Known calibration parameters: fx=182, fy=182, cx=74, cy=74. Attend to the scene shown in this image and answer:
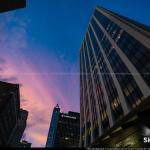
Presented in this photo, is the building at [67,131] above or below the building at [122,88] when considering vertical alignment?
above

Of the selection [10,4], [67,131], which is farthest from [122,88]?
[67,131]

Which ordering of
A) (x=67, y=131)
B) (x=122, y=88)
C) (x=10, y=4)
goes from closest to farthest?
(x=10, y=4)
(x=122, y=88)
(x=67, y=131)

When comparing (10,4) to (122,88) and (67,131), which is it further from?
(67,131)

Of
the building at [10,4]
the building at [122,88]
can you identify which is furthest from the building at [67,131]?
the building at [10,4]

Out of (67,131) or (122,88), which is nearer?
(122,88)

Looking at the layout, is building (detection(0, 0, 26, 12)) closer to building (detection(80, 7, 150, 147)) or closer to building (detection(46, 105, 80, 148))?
building (detection(80, 7, 150, 147))

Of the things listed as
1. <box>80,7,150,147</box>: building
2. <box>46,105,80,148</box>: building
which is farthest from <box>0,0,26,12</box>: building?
<box>46,105,80,148</box>: building

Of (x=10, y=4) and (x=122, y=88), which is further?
(x=122, y=88)

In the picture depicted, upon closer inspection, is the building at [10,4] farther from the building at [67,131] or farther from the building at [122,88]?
the building at [67,131]

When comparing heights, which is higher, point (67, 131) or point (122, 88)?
point (67, 131)

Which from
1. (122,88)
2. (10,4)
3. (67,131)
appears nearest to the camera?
(10,4)

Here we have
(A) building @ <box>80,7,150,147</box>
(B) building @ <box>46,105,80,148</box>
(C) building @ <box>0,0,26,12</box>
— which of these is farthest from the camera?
(B) building @ <box>46,105,80,148</box>

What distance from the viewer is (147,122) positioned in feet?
64.7

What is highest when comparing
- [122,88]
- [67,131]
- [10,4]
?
[67,131]
